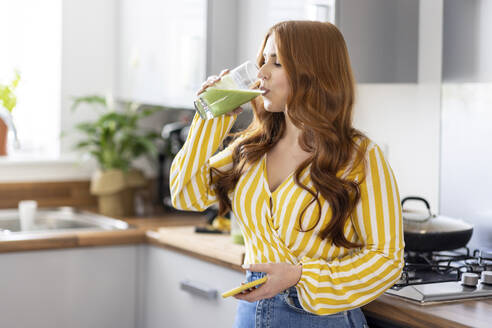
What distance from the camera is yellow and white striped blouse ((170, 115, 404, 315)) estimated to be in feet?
4.94

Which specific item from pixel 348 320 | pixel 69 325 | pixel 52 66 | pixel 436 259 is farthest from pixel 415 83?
pixel 52 66

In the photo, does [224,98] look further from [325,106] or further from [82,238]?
[82,238]

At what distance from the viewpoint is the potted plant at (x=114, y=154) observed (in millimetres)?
2994

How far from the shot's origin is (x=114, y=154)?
119 inches

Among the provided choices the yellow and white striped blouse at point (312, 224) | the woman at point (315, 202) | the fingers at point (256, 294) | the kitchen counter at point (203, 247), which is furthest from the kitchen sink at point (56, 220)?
the fingers at point (256, 294)

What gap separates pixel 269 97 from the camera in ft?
5.30

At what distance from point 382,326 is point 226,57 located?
110 centimetres

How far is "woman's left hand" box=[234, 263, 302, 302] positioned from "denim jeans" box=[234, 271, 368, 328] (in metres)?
0.11

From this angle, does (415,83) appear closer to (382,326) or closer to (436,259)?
(436,259)

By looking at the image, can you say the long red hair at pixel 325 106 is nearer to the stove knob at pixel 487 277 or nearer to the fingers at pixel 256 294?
the fingers at pixel 256 294

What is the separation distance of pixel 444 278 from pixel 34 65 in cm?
215

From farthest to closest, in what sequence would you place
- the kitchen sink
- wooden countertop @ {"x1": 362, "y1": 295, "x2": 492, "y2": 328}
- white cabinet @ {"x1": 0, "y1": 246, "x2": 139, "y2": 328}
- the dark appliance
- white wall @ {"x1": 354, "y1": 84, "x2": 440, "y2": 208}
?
the kitchen sink < white cabinet @ {"x1": 0, "y1": 246, "x2": 139, "y2": 328} < white wall @ {"x1": 354, "y1": 84, "x2": 440, "y2": 208} < the dark appliance < wooden countertop @ {"x1": 362, "y1": 295, "x2": 492, "y2": 328}

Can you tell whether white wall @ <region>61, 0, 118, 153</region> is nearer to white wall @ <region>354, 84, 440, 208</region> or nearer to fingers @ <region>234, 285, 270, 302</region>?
white wall @ <region>354, 84, 440, 208</region>

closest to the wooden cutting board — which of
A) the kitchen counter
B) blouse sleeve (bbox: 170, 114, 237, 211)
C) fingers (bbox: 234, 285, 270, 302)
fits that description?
the kitchen counter
